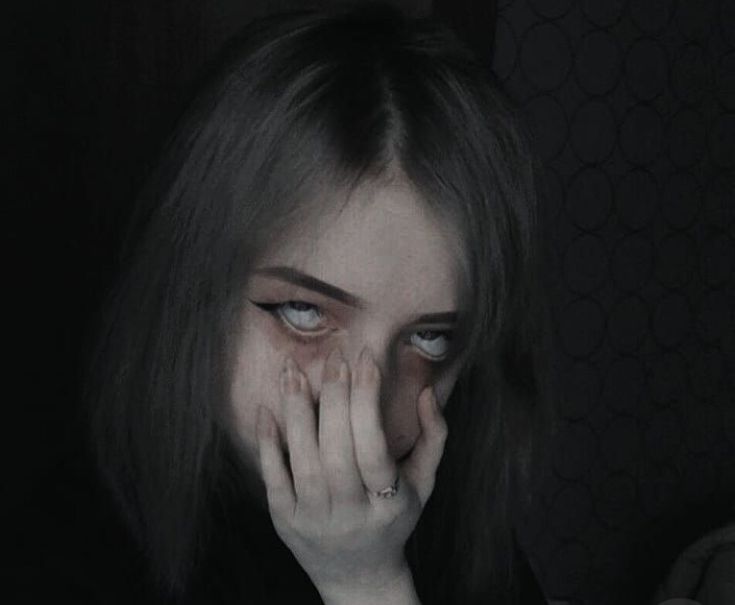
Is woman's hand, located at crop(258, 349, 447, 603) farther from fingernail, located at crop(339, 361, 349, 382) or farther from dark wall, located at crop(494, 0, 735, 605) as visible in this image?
dark wall, located at crop(494, 0, 735, 605)

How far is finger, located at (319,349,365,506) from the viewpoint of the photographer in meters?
0.70

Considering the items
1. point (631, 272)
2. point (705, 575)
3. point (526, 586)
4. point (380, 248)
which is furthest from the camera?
point (631, 272)

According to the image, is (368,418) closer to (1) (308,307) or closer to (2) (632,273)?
(1) (308,307)

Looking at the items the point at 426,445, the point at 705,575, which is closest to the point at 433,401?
the point at 426,445

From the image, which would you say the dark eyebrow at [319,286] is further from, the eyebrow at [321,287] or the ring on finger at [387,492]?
the ring on finger at [387,492]

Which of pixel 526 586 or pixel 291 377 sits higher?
pixel 291 377

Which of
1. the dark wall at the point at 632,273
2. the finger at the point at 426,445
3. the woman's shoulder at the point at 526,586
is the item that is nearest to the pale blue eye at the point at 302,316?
the finger at the point at 426,445

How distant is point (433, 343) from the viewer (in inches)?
30.3

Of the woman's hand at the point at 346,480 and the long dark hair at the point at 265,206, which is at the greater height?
the long dark hair at the point at 265,206

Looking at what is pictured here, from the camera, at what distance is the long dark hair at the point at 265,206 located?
707 millimetres

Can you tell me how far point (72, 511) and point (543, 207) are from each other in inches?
18.3

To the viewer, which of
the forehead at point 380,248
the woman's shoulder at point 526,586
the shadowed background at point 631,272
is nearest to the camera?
the forehead at point 380,248

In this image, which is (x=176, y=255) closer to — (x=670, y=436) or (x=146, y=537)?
(x=146, y=537)

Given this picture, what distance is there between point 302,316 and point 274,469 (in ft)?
0.37
